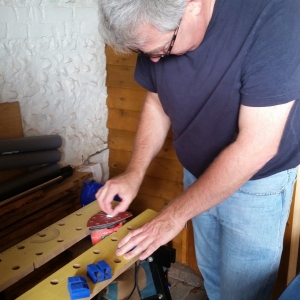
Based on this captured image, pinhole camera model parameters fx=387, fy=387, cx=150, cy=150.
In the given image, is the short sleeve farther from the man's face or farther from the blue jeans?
the blue jeans

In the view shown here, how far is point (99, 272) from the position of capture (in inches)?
41.9

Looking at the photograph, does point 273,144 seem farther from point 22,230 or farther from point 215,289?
point 22,230

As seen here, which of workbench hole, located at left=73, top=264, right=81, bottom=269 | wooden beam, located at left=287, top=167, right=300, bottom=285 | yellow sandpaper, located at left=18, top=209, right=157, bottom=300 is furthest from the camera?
wooden beam, located at left=287, top=167, right=300, bottom=285

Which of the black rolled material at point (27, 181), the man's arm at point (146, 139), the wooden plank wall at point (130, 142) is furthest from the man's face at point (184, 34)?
the wooden plank wall at point (130, 142)

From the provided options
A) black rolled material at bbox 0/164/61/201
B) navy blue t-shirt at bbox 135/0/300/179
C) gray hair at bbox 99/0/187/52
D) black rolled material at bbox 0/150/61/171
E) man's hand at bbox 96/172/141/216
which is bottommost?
black rolled material at bbox 0/164/61/201

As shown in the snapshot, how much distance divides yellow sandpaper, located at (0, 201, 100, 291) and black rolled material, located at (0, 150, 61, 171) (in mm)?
300

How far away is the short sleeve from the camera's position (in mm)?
790

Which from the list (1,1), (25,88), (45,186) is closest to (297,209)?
(45,186)

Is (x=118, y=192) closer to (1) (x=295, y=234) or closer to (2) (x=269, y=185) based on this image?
(2) (x=269, y=185)

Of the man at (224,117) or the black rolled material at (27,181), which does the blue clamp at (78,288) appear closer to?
the man at (224,117)

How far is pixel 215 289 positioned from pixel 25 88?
3.61 feet

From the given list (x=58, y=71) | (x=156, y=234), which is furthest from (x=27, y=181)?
(x=156, y=234)

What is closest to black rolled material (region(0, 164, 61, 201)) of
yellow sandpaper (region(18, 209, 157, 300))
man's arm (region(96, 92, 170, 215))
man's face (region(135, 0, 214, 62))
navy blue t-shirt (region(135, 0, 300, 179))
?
yellow sandpaper (region(18, 209, 157, 300))

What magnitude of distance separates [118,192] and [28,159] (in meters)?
0.61
